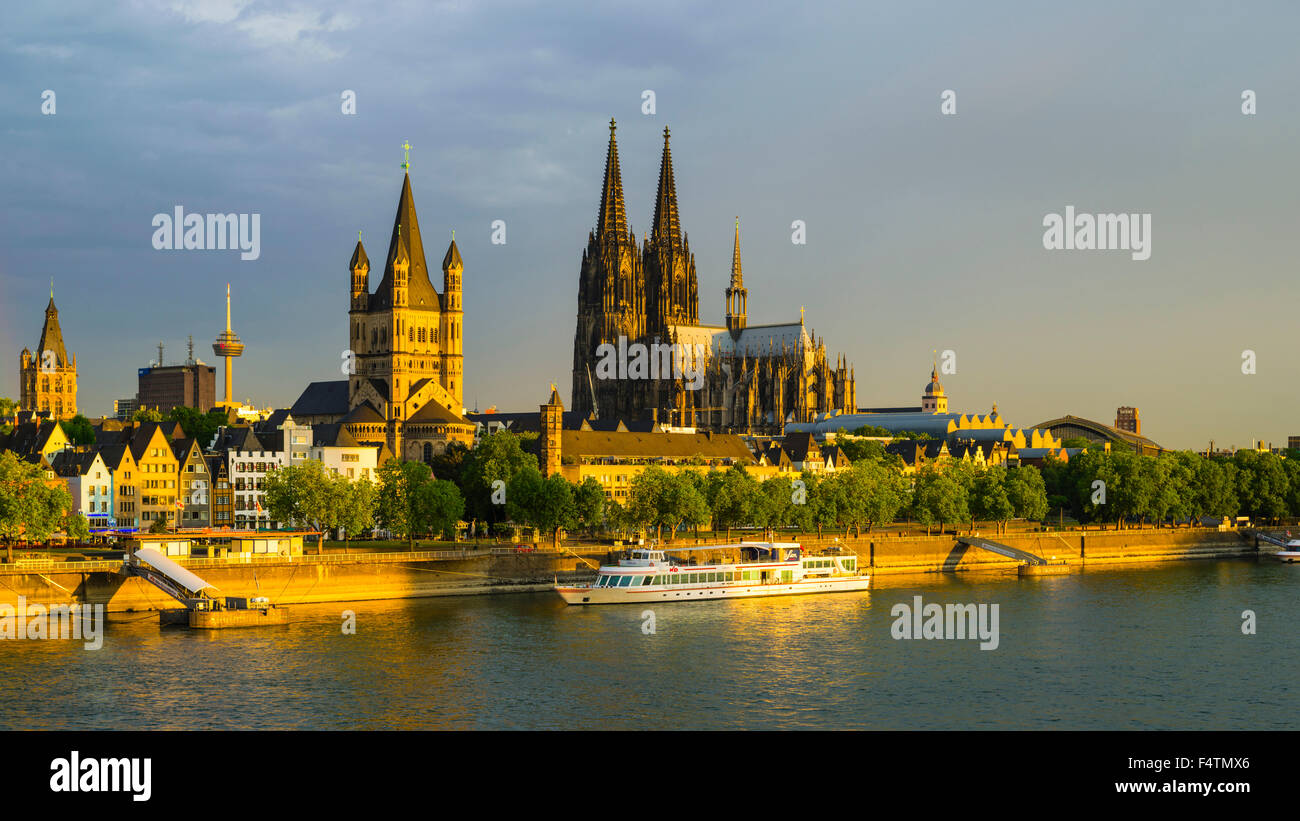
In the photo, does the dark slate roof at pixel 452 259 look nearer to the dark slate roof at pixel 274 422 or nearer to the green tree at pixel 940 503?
the dark slate roof at pixel 274 422

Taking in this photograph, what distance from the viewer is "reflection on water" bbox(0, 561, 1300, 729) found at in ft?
164

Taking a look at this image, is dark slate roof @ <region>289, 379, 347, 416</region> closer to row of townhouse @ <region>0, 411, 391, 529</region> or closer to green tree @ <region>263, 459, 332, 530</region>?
row of townhouse @ <region>0, 411, 391, 529</region>

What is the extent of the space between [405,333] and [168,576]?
8492 centimetres

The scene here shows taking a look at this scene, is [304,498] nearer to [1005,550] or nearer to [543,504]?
[543,504]

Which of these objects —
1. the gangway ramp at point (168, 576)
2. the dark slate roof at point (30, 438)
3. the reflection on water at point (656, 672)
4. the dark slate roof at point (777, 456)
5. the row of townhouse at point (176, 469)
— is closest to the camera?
the reflection on water at point (656, 672)

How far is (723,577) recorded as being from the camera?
89625 mm

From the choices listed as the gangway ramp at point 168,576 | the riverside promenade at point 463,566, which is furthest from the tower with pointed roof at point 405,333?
the gangway ramp at point 168,576

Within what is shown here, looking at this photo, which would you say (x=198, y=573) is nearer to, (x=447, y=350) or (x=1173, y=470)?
(x=447, y=350)

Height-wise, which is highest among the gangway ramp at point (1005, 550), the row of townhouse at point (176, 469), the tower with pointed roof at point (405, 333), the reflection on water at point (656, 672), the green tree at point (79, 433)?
the tower with pointed roof at point (405, 333)

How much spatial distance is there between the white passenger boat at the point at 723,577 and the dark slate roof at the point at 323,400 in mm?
78557

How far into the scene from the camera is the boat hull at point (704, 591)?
276ft

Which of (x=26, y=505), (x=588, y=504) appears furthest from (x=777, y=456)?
(x=26, y=505)

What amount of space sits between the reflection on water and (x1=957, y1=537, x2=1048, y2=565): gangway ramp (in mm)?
29091
